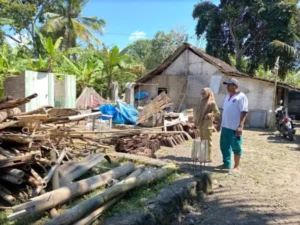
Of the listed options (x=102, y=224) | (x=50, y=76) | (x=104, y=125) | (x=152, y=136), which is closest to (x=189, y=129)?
(x=152, y=136)

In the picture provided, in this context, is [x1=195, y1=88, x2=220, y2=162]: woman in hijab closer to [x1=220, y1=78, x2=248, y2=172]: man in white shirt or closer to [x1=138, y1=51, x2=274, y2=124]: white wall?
[x1=220, y1=78, x2=248, y2=172]: man in white shirt

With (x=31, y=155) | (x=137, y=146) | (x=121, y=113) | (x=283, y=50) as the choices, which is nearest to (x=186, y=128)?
(x=121, y=113)

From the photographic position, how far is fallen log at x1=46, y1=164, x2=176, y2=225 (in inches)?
114

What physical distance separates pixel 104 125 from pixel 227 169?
15.6 feet

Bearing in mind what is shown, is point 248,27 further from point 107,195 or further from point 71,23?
point 107,195

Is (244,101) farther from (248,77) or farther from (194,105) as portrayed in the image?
(194,105)

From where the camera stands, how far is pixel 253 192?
4949 mm

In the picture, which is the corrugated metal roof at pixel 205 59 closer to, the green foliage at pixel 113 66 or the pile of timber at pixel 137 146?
the green foliage at pixel 113 66

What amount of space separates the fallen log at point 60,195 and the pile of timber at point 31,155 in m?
0.43

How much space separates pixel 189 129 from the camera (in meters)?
10.3

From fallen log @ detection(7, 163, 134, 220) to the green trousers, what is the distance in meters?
2.37

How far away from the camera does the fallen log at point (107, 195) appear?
2.91 metres

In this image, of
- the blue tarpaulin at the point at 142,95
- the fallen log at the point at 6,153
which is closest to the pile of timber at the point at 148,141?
the fallen log at the point at 6,153

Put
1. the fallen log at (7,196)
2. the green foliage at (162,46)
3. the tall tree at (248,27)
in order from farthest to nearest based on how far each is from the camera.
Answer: the green foliage at (162,46), the tall tree at (248,27), the fallen log at (7,196)
